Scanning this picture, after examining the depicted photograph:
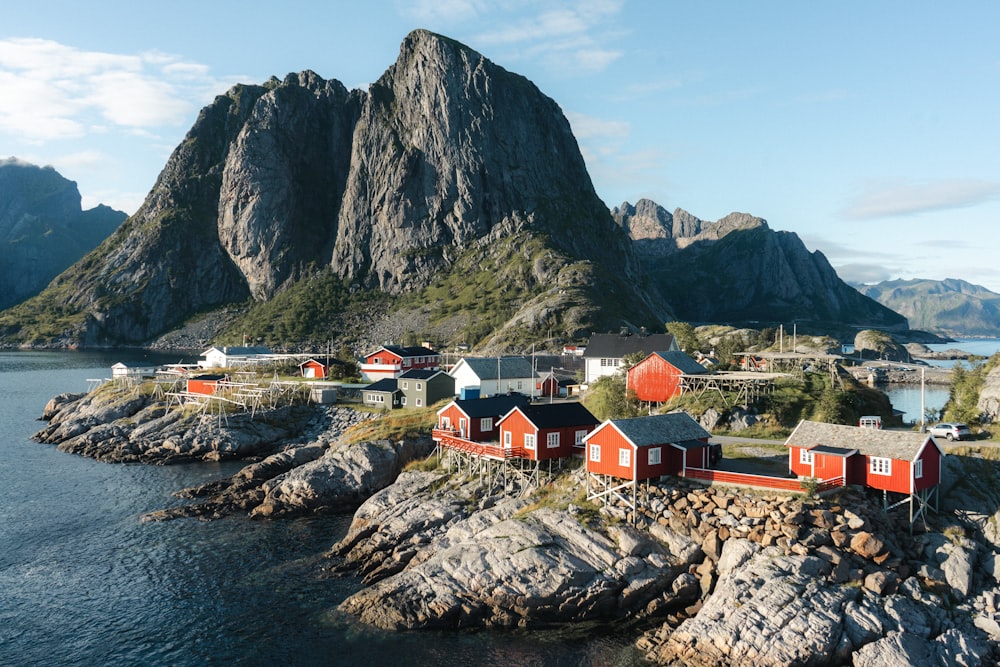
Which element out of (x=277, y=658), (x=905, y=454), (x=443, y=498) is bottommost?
(x=277, y=658)

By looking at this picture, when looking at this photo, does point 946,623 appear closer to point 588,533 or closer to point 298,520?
point 588,533

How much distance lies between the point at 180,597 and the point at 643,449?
91.1 feet

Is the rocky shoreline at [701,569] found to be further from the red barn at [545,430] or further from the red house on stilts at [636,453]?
the red barn at [545,430]

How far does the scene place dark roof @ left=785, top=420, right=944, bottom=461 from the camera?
38.9 metres

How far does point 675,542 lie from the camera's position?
38.4 meters

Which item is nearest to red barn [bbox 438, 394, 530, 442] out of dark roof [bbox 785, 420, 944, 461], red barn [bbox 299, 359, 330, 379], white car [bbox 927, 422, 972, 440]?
dark roof [bbox 785, 420, 944, 461]

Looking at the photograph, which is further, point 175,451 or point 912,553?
point 175,451

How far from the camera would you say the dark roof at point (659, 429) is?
4247 cm

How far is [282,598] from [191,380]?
60336 millimetres

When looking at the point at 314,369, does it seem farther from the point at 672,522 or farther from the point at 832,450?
the point at 832,450

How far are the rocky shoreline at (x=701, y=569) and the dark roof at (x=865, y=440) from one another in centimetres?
280

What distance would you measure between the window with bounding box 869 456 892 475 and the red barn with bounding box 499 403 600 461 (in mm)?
18014

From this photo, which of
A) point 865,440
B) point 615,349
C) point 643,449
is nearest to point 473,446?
point 643,449

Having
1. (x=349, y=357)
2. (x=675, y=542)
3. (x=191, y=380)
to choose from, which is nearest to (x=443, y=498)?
(x=675, y=542)
